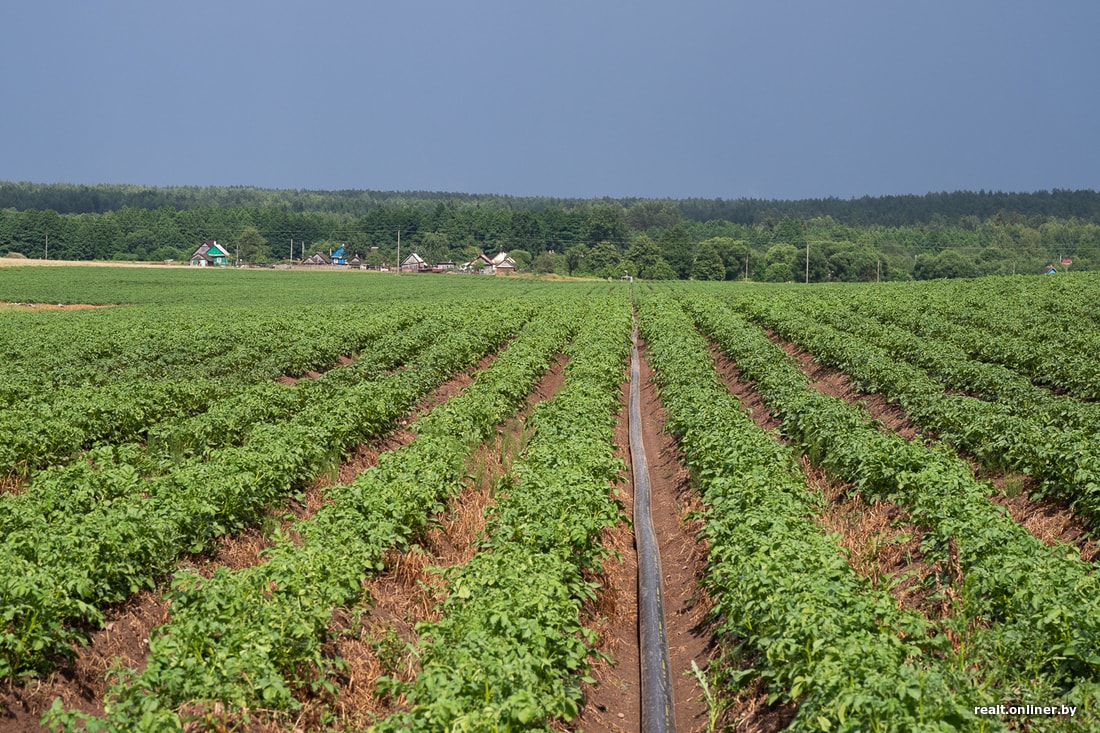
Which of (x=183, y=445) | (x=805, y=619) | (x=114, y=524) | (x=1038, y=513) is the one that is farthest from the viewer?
(x=183, y=445)

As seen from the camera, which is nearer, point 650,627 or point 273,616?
point 273,616

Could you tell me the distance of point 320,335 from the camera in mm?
29469

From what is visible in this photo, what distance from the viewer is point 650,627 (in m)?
9.22

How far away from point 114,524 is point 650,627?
5120 millimetres

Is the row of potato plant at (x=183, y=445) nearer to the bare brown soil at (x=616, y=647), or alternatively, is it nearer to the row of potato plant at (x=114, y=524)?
the row of potato plant at (x=114, y=524)

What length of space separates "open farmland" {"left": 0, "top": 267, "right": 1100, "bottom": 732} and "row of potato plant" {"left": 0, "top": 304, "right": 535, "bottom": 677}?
1.5 inches

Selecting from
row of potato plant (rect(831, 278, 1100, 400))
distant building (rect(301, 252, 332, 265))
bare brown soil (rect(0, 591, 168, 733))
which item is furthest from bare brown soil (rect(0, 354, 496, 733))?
distant building (rect(301, 252, 332, 265))

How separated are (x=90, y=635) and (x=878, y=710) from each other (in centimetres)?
636

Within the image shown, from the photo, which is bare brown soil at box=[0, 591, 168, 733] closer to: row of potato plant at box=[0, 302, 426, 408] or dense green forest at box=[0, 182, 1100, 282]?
row of potato plant at box=[0, 302, 426, 408]

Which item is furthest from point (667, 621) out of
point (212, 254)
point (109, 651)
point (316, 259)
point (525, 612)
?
point (212, 254)

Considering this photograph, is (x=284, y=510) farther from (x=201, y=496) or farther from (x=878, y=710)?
(x=878, y=710)

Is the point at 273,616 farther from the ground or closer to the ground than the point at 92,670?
farther from the ground

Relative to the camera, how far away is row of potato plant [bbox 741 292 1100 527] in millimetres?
10883

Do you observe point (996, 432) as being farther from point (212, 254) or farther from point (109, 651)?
point (212, 254)
